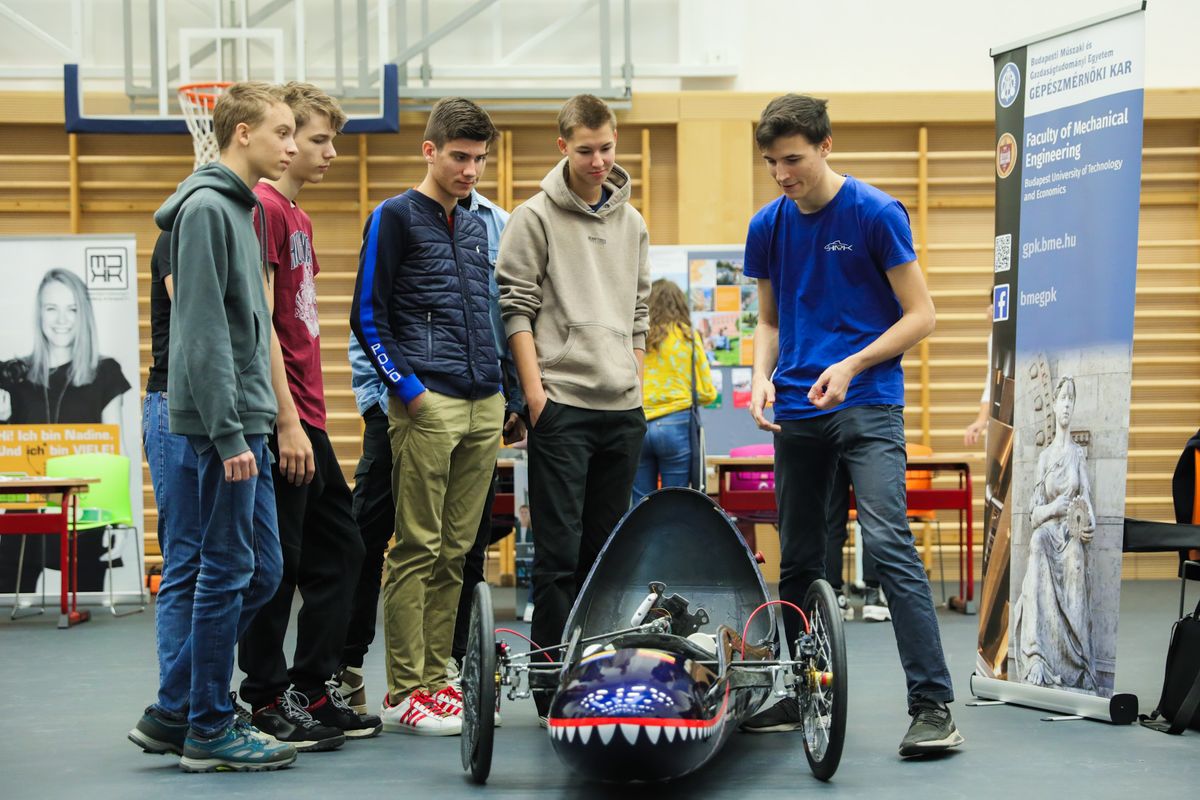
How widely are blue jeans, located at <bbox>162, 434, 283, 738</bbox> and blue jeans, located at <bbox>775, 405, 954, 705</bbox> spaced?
127 centimetres

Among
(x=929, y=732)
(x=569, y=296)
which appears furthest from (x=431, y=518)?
(x=929, y=732)

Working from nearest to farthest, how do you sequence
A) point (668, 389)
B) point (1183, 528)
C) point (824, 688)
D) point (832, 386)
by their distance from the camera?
point (824, 688)
point (832, 386)
point (1183, 528)
point (668, 389)

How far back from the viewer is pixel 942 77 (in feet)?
26.3

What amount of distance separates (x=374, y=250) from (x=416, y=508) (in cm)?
67

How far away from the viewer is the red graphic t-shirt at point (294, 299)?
3.17 metres

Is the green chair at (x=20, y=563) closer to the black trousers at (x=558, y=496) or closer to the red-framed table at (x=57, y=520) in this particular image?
the red-framed table at (x=57, y=520)

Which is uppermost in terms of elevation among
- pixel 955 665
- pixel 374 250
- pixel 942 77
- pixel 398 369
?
pixel 942 77

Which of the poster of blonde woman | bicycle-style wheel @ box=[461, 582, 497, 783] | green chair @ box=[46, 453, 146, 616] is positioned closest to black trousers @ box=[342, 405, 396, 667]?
bicycle-style wheel @ box=[461, 582, 497, 783]

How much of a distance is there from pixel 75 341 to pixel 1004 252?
16.0 feet

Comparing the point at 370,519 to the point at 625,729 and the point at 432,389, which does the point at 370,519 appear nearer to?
the point at 432,389

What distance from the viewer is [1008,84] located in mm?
3898

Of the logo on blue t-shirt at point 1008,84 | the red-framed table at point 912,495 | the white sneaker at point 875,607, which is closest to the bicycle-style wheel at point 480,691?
the logo on blue t-shirt at point 1008,84

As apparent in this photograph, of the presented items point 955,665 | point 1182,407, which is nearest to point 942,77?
point 1182,407

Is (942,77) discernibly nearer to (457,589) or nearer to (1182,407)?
(1182,407)
